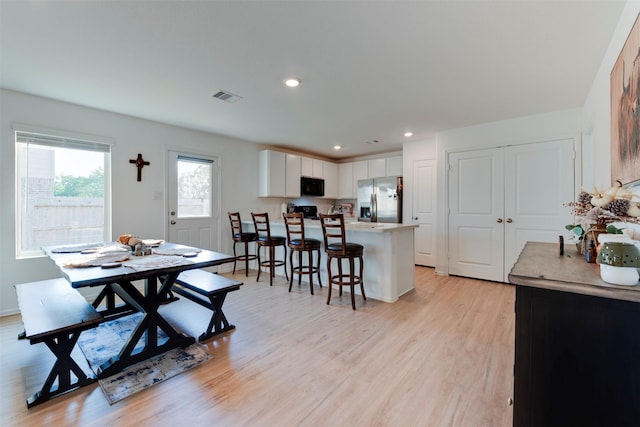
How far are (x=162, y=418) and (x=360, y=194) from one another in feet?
16.2

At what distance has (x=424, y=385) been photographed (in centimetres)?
173

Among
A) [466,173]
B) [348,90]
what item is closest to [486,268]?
[466,173]

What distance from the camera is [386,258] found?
10.4 feet

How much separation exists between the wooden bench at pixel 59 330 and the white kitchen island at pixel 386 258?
2.49m

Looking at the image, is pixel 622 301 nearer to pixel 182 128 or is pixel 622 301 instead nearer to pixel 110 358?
pixel 110 358

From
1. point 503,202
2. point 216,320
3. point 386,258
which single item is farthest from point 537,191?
point 216,320

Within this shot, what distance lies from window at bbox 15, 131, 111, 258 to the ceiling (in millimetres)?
584

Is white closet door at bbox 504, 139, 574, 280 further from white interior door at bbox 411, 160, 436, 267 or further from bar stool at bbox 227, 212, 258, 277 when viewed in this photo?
bar stool at bbox 227, 212, 258, 277

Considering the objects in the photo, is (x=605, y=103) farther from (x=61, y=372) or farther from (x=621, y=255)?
(x=61, y=372)

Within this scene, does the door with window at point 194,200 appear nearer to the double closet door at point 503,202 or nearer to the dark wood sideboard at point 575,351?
the double closet door at point 503,202

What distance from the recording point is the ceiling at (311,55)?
1.69 m

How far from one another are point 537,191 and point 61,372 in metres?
5.11

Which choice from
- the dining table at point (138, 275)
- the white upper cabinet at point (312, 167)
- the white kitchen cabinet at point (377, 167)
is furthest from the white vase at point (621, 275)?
the white upper cabinet at point (312, 167)

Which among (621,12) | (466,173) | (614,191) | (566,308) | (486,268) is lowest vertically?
(486,268)
